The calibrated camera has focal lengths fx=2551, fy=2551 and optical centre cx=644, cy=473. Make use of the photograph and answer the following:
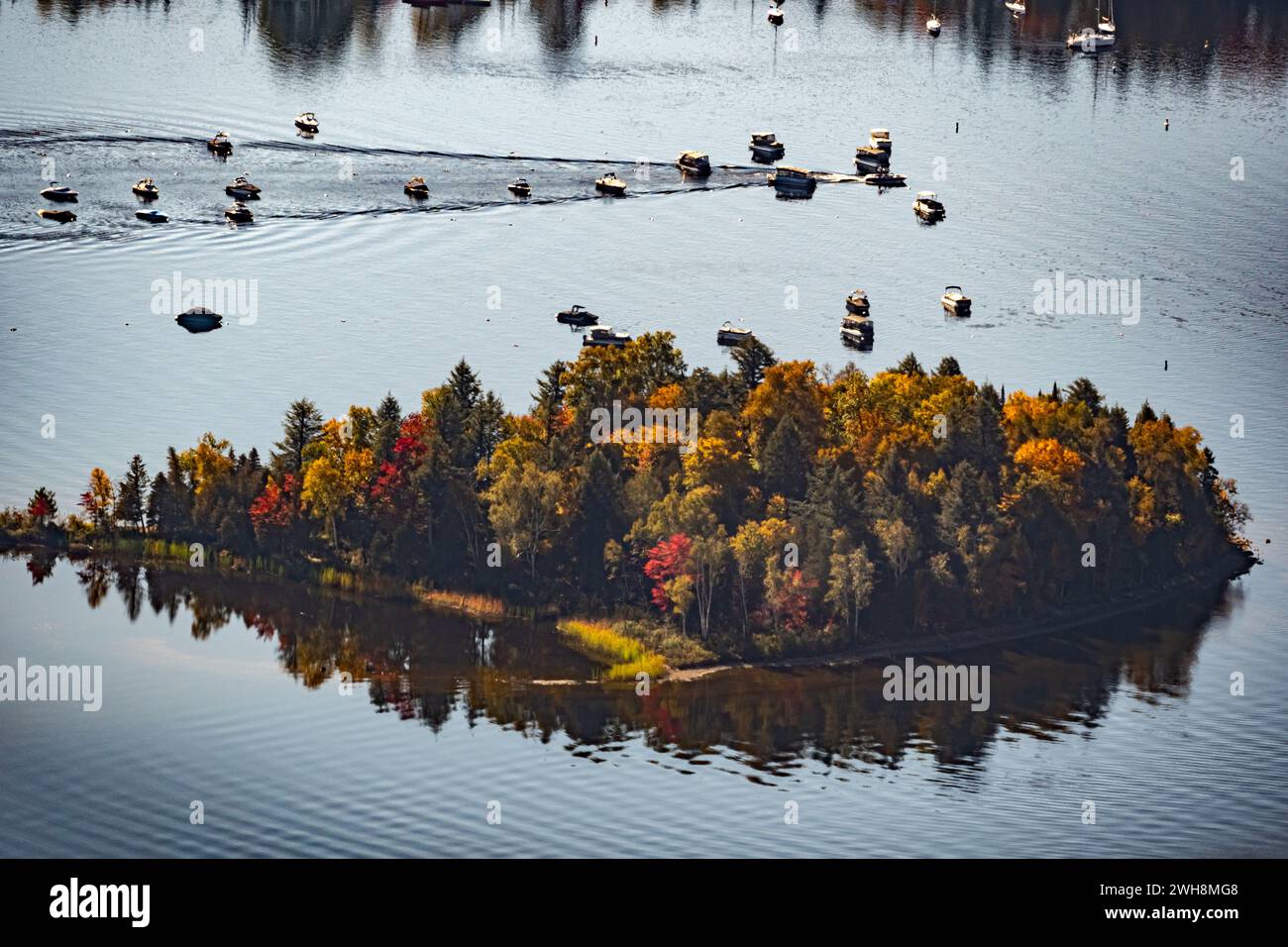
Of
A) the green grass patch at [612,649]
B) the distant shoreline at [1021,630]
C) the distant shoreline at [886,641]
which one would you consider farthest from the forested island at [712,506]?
the distant shoreline at [1021,630]

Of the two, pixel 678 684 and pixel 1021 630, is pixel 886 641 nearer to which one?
pixel 1021 630

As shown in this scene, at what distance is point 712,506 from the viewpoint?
176500mm

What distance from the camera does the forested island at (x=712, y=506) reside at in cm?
17300

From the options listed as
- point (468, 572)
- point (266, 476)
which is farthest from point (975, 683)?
point (266, 476)

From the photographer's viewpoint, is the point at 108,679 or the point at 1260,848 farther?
the point at 108,679

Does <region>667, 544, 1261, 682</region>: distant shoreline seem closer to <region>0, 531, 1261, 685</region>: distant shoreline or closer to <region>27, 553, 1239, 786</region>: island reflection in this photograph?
<region>0, 531, 1261, 685</region>: distant shoreline

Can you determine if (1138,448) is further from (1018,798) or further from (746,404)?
(1018,798)

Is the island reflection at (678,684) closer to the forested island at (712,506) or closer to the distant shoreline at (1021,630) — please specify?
the distant shoreline at (1021,630)

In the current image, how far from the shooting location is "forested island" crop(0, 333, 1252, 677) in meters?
173

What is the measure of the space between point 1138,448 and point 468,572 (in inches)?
1964

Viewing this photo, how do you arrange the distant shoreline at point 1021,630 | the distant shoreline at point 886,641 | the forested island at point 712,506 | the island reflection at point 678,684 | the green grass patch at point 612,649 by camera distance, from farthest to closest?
the forested island at point 712,506
the distant shoreline at point 886,641
the distant shoreline at point 1021,630
the green grass patch at point 612,649
the island reflection at point 678,684

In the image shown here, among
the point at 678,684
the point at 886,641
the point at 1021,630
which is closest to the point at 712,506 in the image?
the point at 678,684
